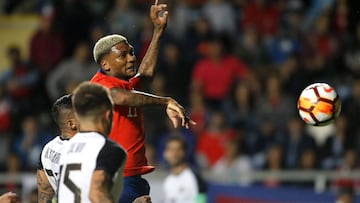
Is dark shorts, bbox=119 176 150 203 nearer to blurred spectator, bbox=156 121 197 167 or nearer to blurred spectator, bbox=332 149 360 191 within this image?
blurred spectator, bbox=332 149 360 191

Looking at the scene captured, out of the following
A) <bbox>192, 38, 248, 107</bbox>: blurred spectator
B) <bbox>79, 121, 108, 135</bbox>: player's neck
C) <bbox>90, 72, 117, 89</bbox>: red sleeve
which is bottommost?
<bbox>79, 121, 108, 135</bbox>: player's neck

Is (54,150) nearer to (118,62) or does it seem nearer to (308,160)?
(118,62)

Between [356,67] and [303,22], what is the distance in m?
1.31

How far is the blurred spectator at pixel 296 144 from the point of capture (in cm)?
1677

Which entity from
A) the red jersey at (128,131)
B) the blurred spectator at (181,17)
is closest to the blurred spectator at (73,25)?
the blurred spectator at (181,17)

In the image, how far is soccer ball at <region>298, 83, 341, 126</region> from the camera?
36.4ft

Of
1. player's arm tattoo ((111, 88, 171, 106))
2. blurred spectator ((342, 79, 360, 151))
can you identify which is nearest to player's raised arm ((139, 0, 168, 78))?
player's arm tattoo ((111, 88, 171, 106))

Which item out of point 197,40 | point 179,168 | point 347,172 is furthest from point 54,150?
point 197,40

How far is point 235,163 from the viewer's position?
16797 mm

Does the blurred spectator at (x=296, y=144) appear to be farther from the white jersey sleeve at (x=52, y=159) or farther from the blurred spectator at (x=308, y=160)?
the white jersey sleeve at (x=52, y=159)

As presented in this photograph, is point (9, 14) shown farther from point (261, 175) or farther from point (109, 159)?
point (109, 159)

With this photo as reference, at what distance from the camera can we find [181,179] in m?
14.1

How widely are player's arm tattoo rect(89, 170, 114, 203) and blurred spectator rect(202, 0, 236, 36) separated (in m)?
11.4

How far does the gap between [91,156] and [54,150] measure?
1.95m
